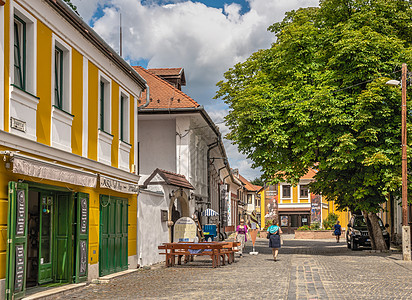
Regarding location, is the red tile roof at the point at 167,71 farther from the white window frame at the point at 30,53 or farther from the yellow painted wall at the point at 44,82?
the white window frame at the point at 30,53

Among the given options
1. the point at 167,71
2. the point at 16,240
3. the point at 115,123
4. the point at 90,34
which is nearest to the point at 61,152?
the point at 16,240

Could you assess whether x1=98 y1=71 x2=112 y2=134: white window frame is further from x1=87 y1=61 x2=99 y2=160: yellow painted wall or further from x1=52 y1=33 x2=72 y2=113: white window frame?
x1=52 y1=33 x2=72 y2=113: white window frame

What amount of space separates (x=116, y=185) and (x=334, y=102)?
39.4 ft

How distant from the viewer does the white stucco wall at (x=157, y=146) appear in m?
29.7

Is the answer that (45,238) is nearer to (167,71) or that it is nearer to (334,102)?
(334,102)

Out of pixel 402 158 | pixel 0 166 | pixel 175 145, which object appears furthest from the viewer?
pixel 175 145

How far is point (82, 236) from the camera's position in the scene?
14.1 metres

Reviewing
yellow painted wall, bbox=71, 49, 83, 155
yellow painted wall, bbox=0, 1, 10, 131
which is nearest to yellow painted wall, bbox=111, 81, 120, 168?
yellow painted wall, bbox=71, 49, 83, 155

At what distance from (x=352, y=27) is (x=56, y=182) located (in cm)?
1710

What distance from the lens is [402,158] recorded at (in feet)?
75.4

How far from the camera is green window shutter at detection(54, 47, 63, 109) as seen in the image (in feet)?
43.7

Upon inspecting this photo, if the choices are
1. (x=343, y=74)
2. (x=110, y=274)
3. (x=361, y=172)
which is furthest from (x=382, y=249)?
(x=110, y=274)

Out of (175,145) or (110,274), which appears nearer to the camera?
(110,274)

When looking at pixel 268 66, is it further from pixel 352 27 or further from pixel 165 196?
pixel 165 196
